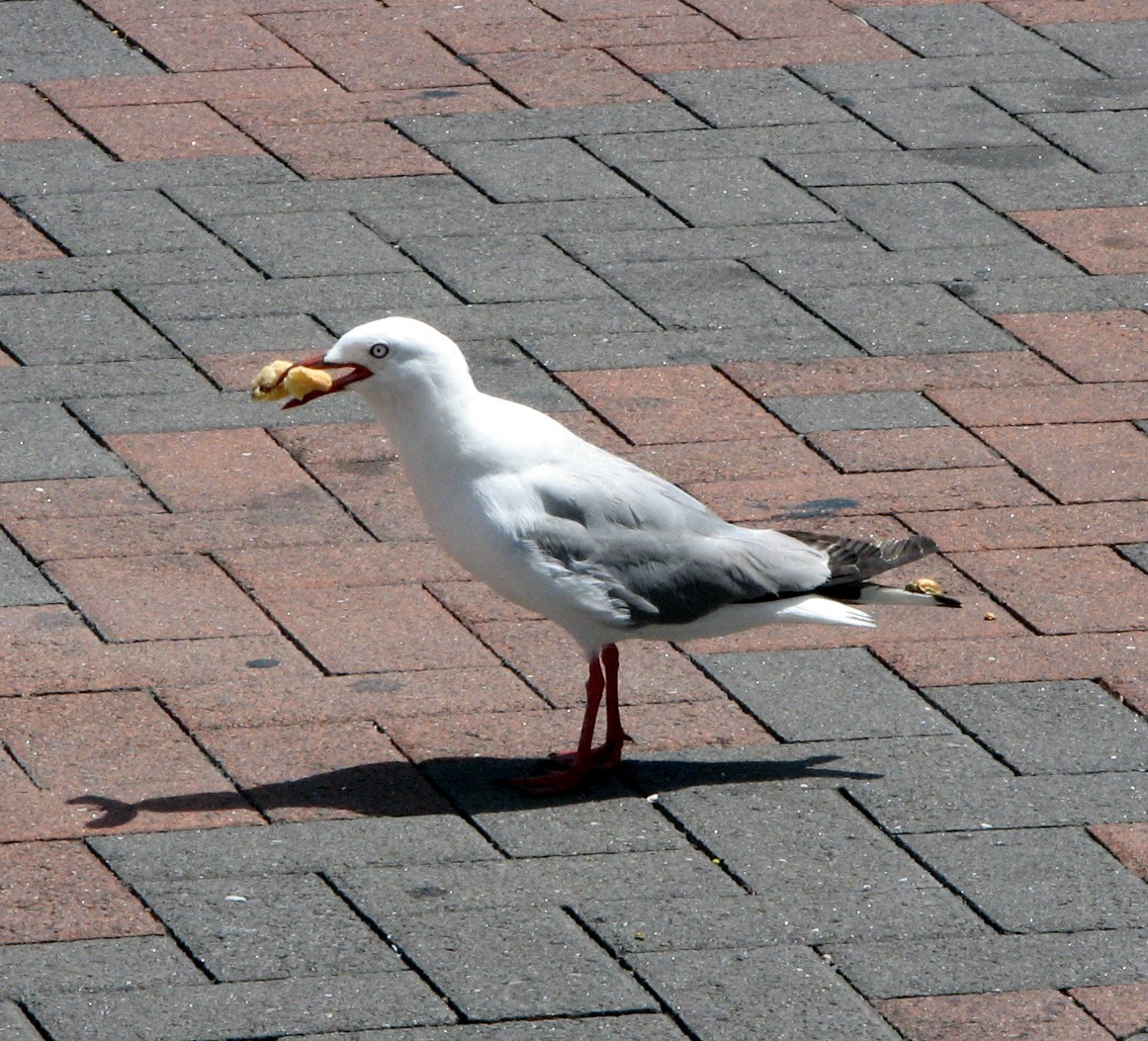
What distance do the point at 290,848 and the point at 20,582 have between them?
1.34m

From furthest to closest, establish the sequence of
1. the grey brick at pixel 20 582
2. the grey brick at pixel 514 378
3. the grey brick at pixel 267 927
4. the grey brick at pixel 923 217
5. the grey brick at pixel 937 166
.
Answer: the grey brick at pixel 937 166
the grey brick at pixel 923 217
the grey brick at pixel 514 378
the grey brick at pixel 20 582
the grey brick at pixel 267 927

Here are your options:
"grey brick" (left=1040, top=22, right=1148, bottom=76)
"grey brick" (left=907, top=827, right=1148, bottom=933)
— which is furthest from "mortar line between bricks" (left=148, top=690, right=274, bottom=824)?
"grey brick" (left=1040, top=22, right=1148, bottom=76)

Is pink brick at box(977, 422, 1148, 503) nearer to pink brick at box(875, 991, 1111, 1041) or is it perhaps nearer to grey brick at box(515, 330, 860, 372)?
grey brick at box(515, 330, 860, 372)

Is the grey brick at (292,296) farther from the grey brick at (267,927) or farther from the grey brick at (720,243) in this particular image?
the grey brick at (267,927)

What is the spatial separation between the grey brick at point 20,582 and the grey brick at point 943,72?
13.2ft

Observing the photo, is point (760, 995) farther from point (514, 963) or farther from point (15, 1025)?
point (15, 1025)

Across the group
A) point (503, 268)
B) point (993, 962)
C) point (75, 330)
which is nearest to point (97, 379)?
point (75, 330)

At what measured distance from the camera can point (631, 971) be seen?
169 inches

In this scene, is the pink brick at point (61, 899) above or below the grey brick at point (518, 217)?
below

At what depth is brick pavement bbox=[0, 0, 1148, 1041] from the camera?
4.35 meters

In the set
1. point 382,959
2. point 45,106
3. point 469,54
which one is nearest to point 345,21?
point 469,54

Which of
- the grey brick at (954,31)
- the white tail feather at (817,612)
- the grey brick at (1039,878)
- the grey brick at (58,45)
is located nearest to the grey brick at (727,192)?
the grey brick at (954,31)

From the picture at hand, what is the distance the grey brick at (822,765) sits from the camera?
4.96 metres

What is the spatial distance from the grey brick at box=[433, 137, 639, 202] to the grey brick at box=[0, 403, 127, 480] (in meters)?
1.96
